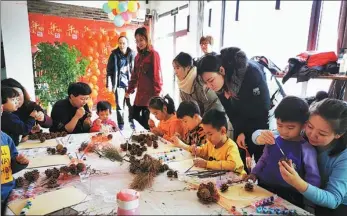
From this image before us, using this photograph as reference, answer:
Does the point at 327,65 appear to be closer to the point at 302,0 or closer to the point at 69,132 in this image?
the point at 302,0

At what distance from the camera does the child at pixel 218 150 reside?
4.48 feet

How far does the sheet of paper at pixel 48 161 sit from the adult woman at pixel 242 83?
1.04 metres

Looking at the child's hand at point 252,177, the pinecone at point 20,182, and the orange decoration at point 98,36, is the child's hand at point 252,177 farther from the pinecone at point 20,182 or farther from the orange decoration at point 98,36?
the orange decoration at point 98,36

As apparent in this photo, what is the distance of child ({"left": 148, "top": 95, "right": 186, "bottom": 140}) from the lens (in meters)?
2.26

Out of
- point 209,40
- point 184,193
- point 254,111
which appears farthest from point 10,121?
point 209,40

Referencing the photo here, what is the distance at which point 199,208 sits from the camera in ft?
3.20

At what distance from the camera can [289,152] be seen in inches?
49.5

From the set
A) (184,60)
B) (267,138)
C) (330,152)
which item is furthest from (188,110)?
(330,152)

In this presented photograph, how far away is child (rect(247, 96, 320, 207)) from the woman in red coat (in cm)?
203

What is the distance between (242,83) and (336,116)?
67cm

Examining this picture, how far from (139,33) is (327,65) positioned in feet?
6.44

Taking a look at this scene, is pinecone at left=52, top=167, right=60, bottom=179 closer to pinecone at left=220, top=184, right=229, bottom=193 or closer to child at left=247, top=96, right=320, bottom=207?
pinecone at left=220, top=184, right=229, bottom=193

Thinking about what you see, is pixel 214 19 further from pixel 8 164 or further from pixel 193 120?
pixel 8 164

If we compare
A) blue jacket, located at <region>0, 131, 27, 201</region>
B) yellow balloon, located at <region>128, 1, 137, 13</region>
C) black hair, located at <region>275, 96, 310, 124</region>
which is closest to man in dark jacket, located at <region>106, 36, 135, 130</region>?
yellow balloon, located at <region>128, 1, 137, 13</region>
